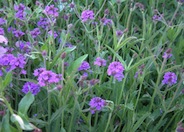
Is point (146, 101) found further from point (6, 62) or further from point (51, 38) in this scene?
point (6, 62)

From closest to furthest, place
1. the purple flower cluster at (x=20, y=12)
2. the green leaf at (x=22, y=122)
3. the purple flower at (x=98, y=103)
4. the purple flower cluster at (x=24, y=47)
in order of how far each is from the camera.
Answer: the green leaf at (x=22, y=122) → the purple flower at (x=98, y=103) → the purple flower cluster at (x=24, y=47) → the purple flower cluster at (x=20, y=12)

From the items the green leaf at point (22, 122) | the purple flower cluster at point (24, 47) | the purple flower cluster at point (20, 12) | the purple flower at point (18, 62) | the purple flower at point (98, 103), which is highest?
the purple flower cluster at point (20, 12)

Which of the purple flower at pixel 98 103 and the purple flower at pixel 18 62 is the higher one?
the purple flower at pixel 18 62

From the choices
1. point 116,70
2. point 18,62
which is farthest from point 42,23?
point 116,70

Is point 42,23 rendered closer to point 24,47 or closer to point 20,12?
point 20,12

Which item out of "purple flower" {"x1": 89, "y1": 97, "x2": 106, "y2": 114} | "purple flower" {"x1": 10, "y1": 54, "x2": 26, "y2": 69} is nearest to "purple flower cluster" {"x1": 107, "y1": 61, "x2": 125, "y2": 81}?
"purple flower" {"x1": 89, "y1": 97, "x2": 106, "y2": 114}

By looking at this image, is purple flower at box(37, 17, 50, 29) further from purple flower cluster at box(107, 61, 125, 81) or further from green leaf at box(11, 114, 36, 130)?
green leaf at box(11, 114, 36, 130)

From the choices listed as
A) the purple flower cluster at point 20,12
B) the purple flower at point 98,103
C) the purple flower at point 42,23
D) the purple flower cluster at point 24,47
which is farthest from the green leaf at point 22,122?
the purple flower at point 42,23

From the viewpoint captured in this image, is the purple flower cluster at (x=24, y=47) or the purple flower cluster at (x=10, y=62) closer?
the purple flower cluster at (x=10, y=62)

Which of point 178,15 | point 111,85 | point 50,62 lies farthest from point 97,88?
point 178,15

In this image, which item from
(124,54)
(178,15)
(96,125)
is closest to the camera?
(96,125)

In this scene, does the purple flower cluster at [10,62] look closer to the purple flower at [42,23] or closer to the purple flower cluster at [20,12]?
the purple flower cluster at [20,12]
